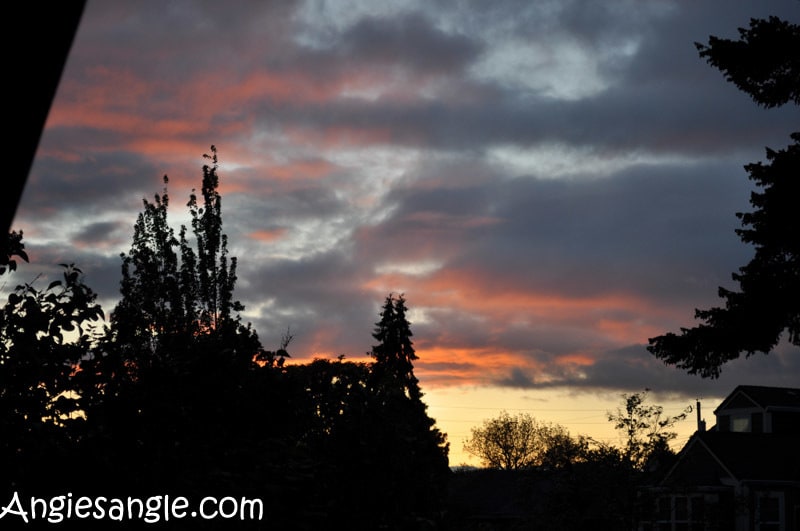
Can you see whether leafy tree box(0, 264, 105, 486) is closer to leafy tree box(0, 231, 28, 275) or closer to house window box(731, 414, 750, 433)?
leafy tree box(0, 231, 28, 275)

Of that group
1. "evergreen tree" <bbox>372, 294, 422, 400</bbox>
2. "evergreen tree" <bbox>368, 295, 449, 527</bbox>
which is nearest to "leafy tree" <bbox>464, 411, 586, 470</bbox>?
"evergreen tree" <bbox>372, 294, 422, 400</bbox>

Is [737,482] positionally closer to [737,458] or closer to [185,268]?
[737,458]

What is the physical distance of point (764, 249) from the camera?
24.0 metres

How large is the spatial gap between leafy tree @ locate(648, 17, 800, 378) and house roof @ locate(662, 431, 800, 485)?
882 inches

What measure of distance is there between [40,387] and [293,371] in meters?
6.71

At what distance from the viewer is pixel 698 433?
50.0 metres

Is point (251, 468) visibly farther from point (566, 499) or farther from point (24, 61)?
point (566, 499)

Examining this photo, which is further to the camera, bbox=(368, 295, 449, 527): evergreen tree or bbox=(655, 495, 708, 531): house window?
bbox=(655, 495, 708, 531): house window

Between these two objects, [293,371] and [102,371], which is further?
[293,371]

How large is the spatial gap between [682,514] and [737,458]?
5.40 meters

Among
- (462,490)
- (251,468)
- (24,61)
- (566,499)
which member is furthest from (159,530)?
(462,490)

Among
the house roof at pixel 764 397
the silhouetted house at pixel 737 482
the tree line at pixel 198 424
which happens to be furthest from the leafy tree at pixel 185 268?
the house roof at pixel 764 397

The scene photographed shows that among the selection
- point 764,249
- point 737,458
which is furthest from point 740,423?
point 764,249

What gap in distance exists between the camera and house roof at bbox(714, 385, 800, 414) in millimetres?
54562
